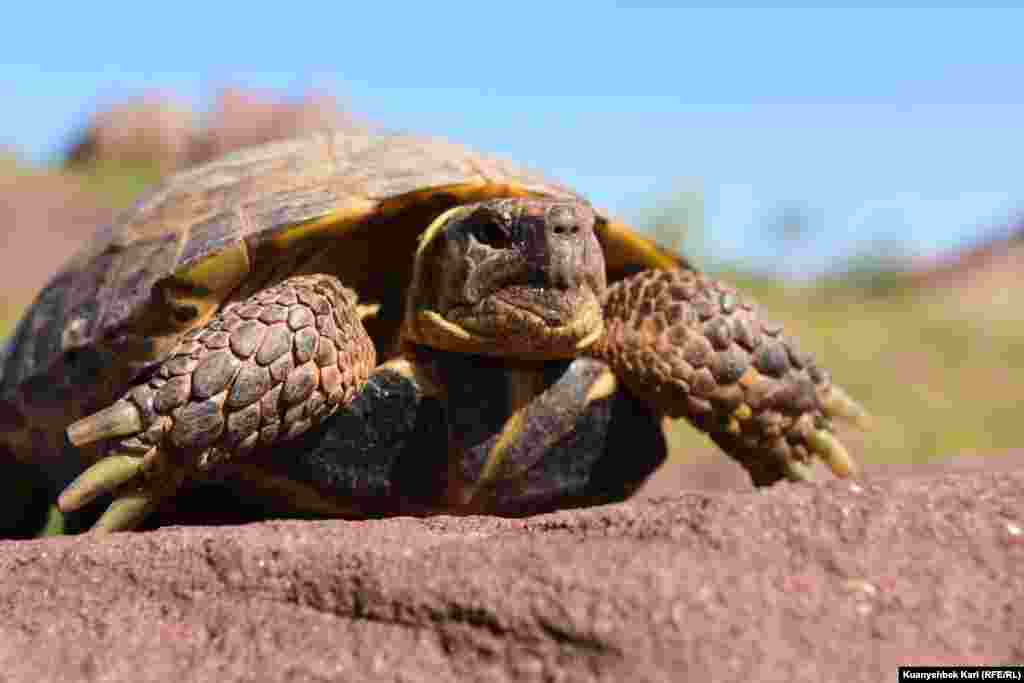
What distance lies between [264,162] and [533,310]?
129 cm

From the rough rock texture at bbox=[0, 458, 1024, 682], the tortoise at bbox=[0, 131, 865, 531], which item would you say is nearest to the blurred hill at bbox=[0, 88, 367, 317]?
the tortoise at bbox=[0, 131, 865, 531]

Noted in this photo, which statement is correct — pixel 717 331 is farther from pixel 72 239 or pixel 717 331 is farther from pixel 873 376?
pixel 72 239

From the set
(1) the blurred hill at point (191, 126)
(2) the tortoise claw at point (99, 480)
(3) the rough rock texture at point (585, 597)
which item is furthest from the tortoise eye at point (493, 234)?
(1) the blurred hill at point (191, 126)

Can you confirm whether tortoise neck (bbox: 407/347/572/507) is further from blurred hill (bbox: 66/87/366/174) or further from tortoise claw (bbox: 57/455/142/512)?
blurred hill (bbox: 66/87/366/174)

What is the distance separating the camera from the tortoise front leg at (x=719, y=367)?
291cm

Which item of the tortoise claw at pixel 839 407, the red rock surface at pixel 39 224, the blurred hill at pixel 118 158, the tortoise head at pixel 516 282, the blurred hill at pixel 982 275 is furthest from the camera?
the blurred hill at pixel 982 275

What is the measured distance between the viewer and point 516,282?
2652 mm

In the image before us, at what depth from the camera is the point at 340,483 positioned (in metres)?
2.75

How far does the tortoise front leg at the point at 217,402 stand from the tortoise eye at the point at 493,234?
411 millimetres

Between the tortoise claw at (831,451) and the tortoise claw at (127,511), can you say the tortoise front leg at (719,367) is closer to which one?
the tortoise claw at (831,451)

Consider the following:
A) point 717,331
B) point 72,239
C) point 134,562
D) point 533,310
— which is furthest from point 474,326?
point 72,239

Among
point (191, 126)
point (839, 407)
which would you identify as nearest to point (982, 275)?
point (191, 126)

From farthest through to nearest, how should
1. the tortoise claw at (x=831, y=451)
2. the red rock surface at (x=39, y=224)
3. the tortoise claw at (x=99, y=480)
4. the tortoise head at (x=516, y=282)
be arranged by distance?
the red rock surface at (x=39, y=224) → the tortoise claw at (x=831, y=451) → the tortoise head at (x=516, y=282) → the tortoise claw at (x=99, y=480)

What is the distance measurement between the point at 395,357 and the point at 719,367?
0.85 m
